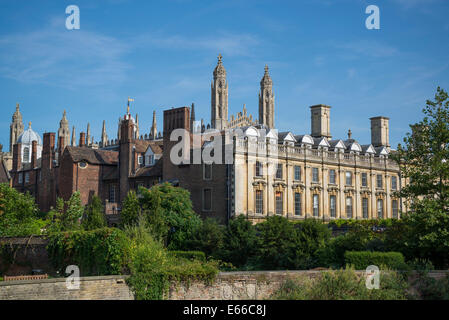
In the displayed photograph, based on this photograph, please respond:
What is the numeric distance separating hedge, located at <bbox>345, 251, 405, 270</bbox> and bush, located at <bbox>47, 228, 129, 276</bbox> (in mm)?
11635

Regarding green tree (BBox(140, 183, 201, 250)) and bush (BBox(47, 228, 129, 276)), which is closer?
bush (BBox(47, 228, 129, 276))

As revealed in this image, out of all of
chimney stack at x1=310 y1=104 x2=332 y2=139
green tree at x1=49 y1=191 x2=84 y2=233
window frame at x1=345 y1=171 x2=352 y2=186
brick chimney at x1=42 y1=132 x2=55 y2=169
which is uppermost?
chimney stack at x1=310 y1=104 x2=332 y2=139

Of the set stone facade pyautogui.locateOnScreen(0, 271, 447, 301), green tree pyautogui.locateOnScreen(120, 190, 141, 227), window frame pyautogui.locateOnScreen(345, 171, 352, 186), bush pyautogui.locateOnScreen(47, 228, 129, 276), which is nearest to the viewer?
stone facade pyautogui.locateOnScreen(0, 271, 447, 301)

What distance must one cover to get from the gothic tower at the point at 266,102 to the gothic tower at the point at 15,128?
65644mm

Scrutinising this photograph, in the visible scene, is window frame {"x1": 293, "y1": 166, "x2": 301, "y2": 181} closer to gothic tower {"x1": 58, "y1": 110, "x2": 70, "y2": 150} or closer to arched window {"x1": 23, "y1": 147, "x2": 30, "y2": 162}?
arched window {"x1": 23, "y1": 147, "x2": 30, "y2": 162}

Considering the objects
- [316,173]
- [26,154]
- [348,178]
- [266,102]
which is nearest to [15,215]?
[316,173]

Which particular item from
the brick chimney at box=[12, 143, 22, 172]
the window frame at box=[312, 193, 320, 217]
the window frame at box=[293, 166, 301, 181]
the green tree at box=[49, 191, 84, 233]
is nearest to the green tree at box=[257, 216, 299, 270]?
the green tree at box=[49, 191, 84, 233]

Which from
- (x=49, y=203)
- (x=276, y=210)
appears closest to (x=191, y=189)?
(x=276, y=210)

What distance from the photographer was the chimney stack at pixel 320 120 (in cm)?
6700

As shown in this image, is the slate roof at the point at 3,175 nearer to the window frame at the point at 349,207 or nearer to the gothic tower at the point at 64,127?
the window frame at the point at 349,207

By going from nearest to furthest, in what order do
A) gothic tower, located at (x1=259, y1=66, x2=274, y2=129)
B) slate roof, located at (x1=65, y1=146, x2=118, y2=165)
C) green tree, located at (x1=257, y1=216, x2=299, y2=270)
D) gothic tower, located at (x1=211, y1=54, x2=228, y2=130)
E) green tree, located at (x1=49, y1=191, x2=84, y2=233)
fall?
green tree, located at (x1=257, y1=216, x2=299, y2=270), green tree, located at (x1=49, y1=191, x2=84, y2=233), slate roof, located at (x1=65, y1=146, x2=118, y2=165), gothic tower, located at (x1=211, y1=54, x2=228, y2=130), gothic tower, located at (x1=259, y1=66, x2=274, y2=129)

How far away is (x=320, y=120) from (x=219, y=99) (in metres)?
23.3

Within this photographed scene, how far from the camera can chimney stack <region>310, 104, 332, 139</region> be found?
67.0 m
